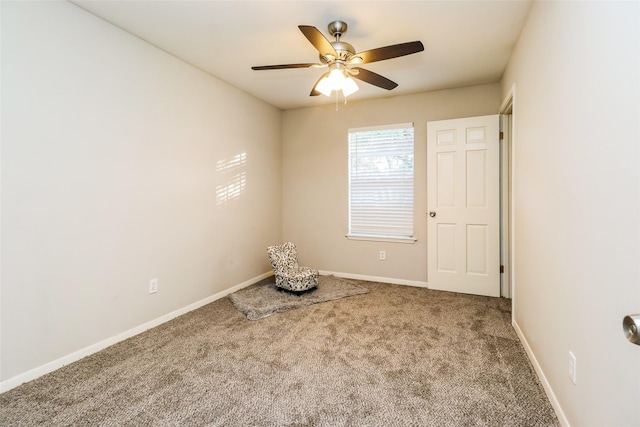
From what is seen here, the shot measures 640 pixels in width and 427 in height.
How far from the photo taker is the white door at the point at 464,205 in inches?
139

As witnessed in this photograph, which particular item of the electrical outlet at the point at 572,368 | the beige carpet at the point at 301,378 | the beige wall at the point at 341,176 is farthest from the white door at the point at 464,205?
the electrical outlet at the point at 572,368

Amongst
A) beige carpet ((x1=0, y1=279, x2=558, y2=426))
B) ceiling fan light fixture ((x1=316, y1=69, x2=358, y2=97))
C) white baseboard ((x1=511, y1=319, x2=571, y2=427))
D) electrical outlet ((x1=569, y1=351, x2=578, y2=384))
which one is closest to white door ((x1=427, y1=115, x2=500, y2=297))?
beige carpet ((x1=0, y1=279, x2=558, y2=426))

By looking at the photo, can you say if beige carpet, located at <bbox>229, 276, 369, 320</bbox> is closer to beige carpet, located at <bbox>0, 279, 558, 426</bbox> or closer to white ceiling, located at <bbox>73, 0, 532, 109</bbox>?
beige carpet, located at <bbox>0, 279, 558, 426</bbox>

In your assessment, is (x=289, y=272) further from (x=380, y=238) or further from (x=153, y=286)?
(x=153, y=286)

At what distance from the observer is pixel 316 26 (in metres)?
2.41

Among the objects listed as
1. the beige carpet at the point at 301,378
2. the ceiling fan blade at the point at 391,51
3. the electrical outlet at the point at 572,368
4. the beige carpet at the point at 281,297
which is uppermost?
the ceiling fan blade at the point at 391,51

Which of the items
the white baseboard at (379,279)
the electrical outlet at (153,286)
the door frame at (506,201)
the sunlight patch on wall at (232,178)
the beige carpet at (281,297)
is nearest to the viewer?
the electrical outlet at (153,286)

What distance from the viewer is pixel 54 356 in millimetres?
2090

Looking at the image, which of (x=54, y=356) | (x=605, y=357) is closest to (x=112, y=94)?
(x=54, y=356)

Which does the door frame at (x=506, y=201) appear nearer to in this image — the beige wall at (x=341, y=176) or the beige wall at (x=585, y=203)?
the beige wall at (x=341, y=176)

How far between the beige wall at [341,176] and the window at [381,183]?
94mm

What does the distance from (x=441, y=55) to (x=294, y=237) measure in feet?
10.0

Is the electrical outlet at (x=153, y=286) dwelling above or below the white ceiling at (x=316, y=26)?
below

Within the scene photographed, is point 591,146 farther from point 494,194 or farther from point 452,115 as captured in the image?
point 452,115
